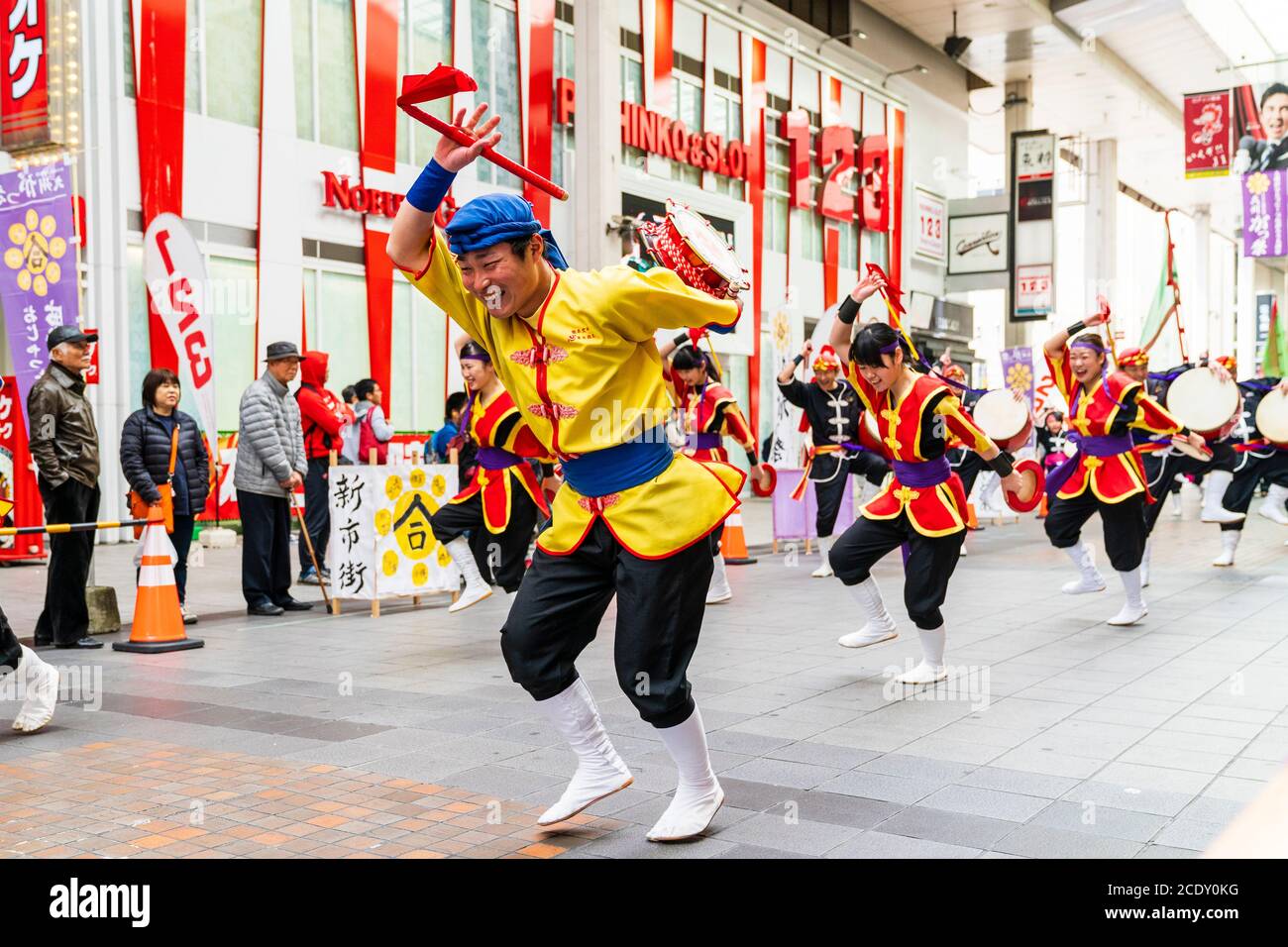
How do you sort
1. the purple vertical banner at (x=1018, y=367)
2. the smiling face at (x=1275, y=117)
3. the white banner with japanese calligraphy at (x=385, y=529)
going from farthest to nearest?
the purple vertical banner at (x=1018, y=367), the smiling face at (x=1275, y=117), the white banner with japanese calligraphy at (x=385, y=529)

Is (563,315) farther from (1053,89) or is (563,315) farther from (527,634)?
(1053,89)

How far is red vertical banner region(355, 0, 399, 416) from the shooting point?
17.4 m

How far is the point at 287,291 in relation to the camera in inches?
645

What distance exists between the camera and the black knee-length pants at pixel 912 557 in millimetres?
6391

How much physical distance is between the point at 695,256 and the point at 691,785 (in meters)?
1.64

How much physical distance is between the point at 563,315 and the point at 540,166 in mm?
16841

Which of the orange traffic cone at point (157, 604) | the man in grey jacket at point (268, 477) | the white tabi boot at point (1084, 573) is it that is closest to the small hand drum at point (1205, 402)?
the white tabi boot at point (1084, 573)

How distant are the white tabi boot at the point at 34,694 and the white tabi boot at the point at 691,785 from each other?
3051 millimetres

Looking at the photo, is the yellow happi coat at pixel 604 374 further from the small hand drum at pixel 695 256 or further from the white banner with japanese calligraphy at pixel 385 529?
the white banner with japanese calligraphy at pixel 385 529

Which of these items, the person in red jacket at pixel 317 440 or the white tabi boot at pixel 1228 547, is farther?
the white tabi boot at pixel 1228 547

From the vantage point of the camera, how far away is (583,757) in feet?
13.6

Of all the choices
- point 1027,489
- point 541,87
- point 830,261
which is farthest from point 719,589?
point 830,261

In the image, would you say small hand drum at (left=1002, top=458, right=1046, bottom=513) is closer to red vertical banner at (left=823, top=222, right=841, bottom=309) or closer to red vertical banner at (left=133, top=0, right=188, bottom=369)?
red vertical banner at (left=133, top=0, right=188, bottom=369)

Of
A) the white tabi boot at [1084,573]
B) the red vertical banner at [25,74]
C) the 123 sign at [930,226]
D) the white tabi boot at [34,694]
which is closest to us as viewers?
the white tabi boot at [34,694]
